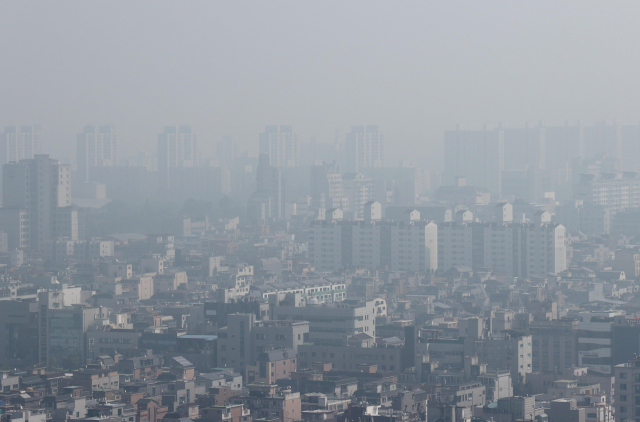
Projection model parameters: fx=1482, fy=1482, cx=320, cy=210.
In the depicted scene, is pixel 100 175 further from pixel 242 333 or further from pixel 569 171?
pixel 242 333

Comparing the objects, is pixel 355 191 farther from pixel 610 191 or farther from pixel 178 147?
pixel 178 147

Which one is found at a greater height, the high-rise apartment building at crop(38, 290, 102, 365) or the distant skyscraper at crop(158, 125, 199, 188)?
the distant skyscraper at crop(158, 125, 199, 188)

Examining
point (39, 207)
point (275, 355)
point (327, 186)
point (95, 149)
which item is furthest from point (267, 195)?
point (275, 355)

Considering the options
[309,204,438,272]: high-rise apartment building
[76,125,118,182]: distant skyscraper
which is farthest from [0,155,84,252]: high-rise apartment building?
[76,125,118,182]: distant skyscraper

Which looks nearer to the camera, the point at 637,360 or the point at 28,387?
the point at 637,360

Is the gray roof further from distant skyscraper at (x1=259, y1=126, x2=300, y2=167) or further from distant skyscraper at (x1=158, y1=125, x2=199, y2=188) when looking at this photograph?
distant skyscraper at (x1=259, y1=126, x2=300, y2=167)

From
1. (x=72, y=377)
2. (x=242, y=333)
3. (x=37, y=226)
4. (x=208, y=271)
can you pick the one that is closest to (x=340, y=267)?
(x=208, y=271)

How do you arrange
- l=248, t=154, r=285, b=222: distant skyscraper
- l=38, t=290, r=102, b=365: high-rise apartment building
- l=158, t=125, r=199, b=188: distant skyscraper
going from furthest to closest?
l=158, t=125, r=199, b=188: distant skyscraper < l=248, t=154, r=285, b=222: distant skyscraper < l=38, t=290, r=102, b=365: high-rise apartment building
